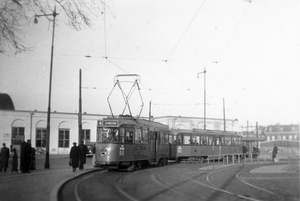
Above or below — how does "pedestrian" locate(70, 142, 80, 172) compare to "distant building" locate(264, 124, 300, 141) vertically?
below

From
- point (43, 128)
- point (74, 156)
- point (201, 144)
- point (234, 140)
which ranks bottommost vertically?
point (74, 156)

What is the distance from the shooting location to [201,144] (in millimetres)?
32688

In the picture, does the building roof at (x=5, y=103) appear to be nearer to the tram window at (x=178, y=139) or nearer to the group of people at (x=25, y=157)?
the tram window at (x=178, y=139)

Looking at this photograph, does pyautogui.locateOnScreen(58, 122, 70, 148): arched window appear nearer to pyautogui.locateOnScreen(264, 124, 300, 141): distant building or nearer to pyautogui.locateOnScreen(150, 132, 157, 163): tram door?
pyautogui.locateOnScreen(264, 124, 300, 141): distant building

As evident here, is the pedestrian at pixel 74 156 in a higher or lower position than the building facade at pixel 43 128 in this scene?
lower

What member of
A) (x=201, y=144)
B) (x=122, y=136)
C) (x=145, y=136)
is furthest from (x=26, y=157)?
(x=201, y=144)

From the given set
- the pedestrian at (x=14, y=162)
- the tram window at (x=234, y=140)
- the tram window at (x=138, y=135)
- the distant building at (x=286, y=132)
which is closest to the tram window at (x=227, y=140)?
the tram window at (x=234, y=140)

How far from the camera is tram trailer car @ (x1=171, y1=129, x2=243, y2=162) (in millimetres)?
31312

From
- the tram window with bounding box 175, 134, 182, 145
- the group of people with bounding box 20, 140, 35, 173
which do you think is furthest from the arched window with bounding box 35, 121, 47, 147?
the group of people with bounding box 20, 140, 35, 173

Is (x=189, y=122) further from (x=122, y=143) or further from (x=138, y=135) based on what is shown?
(x=122, y=143)

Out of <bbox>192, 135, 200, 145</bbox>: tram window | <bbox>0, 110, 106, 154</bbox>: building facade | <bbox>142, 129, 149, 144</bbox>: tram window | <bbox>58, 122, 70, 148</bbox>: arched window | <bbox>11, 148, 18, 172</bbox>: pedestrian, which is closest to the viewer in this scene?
<bbox>11, 148, 18, 172</bbox>: pedestrian

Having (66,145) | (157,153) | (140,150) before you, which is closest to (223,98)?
(66,145)

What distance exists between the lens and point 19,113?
51.0m

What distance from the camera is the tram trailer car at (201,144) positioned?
31.3m
